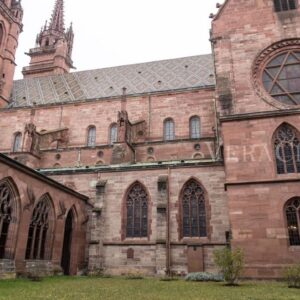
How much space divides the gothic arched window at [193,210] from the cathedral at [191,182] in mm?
58

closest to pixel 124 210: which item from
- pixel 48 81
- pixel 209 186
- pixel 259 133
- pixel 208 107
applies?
pixel 209 186

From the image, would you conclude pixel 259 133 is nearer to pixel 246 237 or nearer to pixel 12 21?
pixel 246 237

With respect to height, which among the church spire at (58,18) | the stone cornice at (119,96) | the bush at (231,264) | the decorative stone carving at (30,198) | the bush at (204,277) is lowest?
the bush at (204,277)

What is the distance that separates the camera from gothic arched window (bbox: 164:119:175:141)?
28.3 m

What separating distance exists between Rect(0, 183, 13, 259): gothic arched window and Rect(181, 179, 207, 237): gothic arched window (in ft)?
30.5

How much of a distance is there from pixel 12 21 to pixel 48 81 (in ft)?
27.8

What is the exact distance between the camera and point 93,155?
88.0ft

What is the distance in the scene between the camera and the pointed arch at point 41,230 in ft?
51.4

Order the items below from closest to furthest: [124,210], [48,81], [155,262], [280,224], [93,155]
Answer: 1. [280,224]
2. [155,262]
3. [124,210]
4. [93,155]
5. [48,81]

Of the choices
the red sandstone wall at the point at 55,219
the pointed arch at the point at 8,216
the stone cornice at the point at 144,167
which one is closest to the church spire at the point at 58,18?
the stone cornice at the point at 144,167

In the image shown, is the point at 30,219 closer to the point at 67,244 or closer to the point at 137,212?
the point at 67,244

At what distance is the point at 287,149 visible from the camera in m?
15.9

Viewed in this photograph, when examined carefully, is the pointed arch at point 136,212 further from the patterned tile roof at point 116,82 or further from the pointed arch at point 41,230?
the patterned tile roof at point 116,82

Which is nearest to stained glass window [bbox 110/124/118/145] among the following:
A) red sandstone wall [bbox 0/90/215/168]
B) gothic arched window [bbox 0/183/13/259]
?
red sandstone wall [bbox 0/90/215/168]
